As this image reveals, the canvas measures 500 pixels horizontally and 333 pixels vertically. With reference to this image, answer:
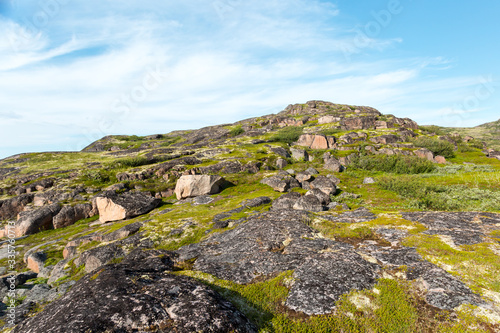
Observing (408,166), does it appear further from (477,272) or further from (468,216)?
(477,272)

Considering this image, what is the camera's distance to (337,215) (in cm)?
2419

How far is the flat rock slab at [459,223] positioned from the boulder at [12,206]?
244ft

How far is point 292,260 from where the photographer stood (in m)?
14.4

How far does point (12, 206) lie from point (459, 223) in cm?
7863

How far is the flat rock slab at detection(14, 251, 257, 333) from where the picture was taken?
7.61m

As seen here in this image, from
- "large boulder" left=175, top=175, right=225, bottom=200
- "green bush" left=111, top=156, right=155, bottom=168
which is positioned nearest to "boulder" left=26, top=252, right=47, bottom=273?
"large boulder" left=175, top=175, right=225, bottom=200

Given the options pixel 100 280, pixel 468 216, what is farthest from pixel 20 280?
pixel 468 216

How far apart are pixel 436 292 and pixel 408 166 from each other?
57.7 metres

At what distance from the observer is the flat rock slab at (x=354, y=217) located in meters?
21.9

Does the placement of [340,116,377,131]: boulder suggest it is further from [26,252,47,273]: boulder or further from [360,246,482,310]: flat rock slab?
[26,252,47,273]: boulder

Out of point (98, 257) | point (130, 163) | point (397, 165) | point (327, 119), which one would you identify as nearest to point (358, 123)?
point (327, 119)

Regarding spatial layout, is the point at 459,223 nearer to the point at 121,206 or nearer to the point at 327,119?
the point at 121,206

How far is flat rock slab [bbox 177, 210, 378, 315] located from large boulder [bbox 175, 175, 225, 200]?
91.3 ft

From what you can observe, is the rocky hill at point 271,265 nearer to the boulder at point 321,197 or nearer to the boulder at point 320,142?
the boulder at point 321,197
